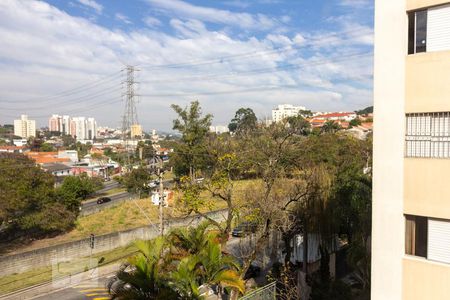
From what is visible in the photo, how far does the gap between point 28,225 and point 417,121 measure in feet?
86.2

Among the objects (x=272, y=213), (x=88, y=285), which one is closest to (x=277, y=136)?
(x=272, y=213)

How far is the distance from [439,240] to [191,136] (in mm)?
37438

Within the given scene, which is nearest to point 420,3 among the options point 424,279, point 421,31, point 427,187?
point 421,31

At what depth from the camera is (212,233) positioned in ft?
39.2

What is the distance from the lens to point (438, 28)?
5.82m

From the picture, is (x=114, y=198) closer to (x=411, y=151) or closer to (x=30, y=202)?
(x=30, y=202)

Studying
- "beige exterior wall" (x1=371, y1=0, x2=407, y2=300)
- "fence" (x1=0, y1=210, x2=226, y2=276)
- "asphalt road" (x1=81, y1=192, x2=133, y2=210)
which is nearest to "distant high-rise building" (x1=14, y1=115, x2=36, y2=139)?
"asphalt road" (x1=81, y1=192, x2=133, y2=210)

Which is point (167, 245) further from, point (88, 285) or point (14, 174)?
point (14, 174)

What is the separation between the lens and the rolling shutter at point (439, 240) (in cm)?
582

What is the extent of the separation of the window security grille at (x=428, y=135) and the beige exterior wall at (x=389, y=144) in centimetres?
13

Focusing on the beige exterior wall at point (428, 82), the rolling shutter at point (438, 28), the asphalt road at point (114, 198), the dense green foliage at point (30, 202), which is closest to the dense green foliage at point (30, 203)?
the dense green foliage at point (30, 202)

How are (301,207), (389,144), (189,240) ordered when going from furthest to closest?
1. (301,207)
2. (189,240)
3. (389,144)

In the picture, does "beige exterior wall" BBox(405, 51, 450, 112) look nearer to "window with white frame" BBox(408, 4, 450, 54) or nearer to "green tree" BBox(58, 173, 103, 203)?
"window with white frame" BBox(408, 4, 450, 54)

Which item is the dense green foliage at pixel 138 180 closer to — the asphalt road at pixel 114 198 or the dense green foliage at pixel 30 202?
the asphalt road at pixel 114 198
